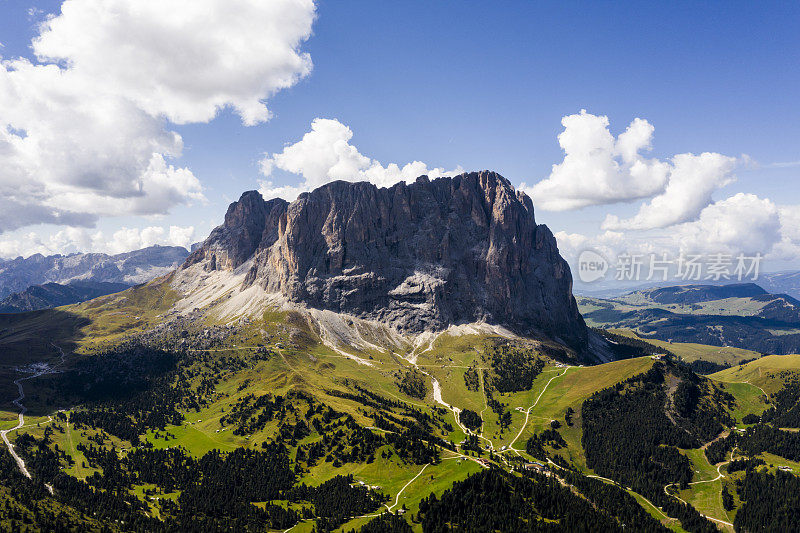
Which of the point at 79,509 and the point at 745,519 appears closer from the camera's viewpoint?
the point at 79,509

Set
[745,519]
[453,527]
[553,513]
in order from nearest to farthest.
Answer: [453,527]
[553,513]
[745,519]

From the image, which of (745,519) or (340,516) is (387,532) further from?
(745,519)

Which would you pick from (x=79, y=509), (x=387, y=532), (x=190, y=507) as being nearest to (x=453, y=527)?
(x=387, y=532)

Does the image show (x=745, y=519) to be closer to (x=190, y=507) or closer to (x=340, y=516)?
(x=340, y=516)

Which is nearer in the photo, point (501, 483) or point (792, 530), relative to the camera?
point (501, 483)

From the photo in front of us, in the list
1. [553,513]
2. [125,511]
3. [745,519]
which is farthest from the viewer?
[745,519]

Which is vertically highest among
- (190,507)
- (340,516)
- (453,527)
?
(453,527)

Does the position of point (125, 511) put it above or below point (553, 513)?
below

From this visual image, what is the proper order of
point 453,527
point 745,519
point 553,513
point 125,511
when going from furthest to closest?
1. point 745,519
2. point 125,511
3. point 553,513
4. point 453,527

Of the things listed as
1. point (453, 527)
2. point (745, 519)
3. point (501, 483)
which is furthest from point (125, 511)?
point (745, 519)

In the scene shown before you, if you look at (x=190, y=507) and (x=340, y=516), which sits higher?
(x=340, y=516)
